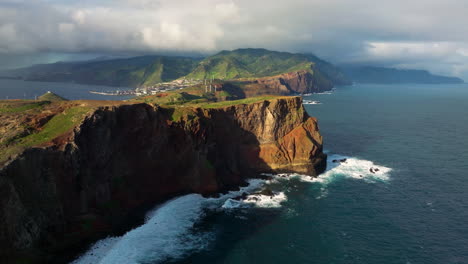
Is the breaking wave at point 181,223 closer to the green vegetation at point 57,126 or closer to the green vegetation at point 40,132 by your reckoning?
the green vegetation at point 40,132

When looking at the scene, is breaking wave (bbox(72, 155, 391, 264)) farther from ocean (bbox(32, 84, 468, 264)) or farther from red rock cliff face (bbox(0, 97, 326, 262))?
red rock cliff face (bbox(0, 97, 326, 262))

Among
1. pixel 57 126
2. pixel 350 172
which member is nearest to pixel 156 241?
pixel 57 126

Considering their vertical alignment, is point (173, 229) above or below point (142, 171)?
below

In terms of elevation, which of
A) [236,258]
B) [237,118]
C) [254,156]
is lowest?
[236,258]

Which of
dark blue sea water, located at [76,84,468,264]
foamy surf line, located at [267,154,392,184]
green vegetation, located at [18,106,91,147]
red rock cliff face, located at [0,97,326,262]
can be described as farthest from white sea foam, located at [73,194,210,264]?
foamy surf line, located at [267,154,392,184]

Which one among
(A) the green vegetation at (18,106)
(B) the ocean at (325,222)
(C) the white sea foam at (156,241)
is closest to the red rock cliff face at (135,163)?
(C) the white sea foam at (156,241)

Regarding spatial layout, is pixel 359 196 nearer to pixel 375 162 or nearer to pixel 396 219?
pixel 396 219

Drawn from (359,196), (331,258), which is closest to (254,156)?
(359,196)

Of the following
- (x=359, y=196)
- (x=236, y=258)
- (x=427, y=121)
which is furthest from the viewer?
(x=427, y=121)
